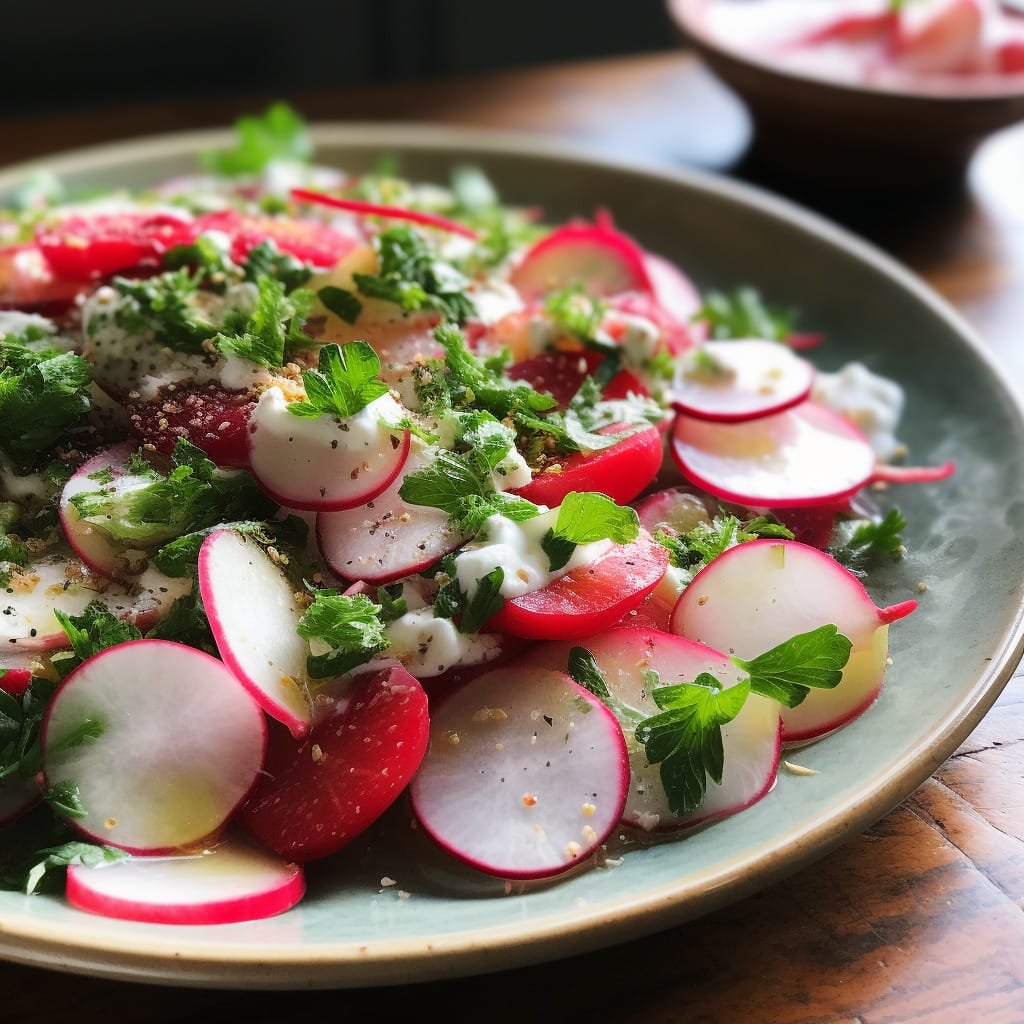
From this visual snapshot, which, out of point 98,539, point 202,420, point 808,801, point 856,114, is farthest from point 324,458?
point 856,114

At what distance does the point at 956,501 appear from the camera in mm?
2162

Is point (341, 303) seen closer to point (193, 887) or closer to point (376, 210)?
point (376, 210)

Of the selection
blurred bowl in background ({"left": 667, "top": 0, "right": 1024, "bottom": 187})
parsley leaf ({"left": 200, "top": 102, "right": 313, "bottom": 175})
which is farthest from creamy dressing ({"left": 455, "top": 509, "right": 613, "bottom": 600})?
blurred bowl in background ({"left": 667, "top": 0, "right": 1024, "bottom": 187})

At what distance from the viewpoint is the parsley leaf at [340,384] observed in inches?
69.0

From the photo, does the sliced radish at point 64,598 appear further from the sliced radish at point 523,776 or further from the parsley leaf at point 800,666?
the parsley leaf at point 800,666

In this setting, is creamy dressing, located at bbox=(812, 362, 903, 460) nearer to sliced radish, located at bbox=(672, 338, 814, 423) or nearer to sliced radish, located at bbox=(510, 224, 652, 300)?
sliced radish, located at bbox=(672, 338, 814, 423)

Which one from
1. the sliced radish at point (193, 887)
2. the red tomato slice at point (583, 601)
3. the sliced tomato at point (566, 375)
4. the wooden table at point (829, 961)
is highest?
the sliced tomato at point (566, 375)

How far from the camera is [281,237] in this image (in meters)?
2.26

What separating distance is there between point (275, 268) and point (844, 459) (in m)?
1.12

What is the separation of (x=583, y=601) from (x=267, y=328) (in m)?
0.71

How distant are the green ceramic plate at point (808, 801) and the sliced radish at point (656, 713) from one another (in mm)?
34

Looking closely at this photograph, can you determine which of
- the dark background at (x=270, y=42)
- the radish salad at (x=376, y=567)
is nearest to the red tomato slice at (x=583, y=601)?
the radish salad at (x=376, y=567)

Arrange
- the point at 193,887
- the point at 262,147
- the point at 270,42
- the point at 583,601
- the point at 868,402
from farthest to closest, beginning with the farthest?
1. the point at 270,42
2. the point at 262,147
3. the point at 868,402
4. the point at 583,601
5. the point at 193,887

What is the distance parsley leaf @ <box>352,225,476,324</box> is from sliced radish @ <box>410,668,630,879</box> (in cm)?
75
